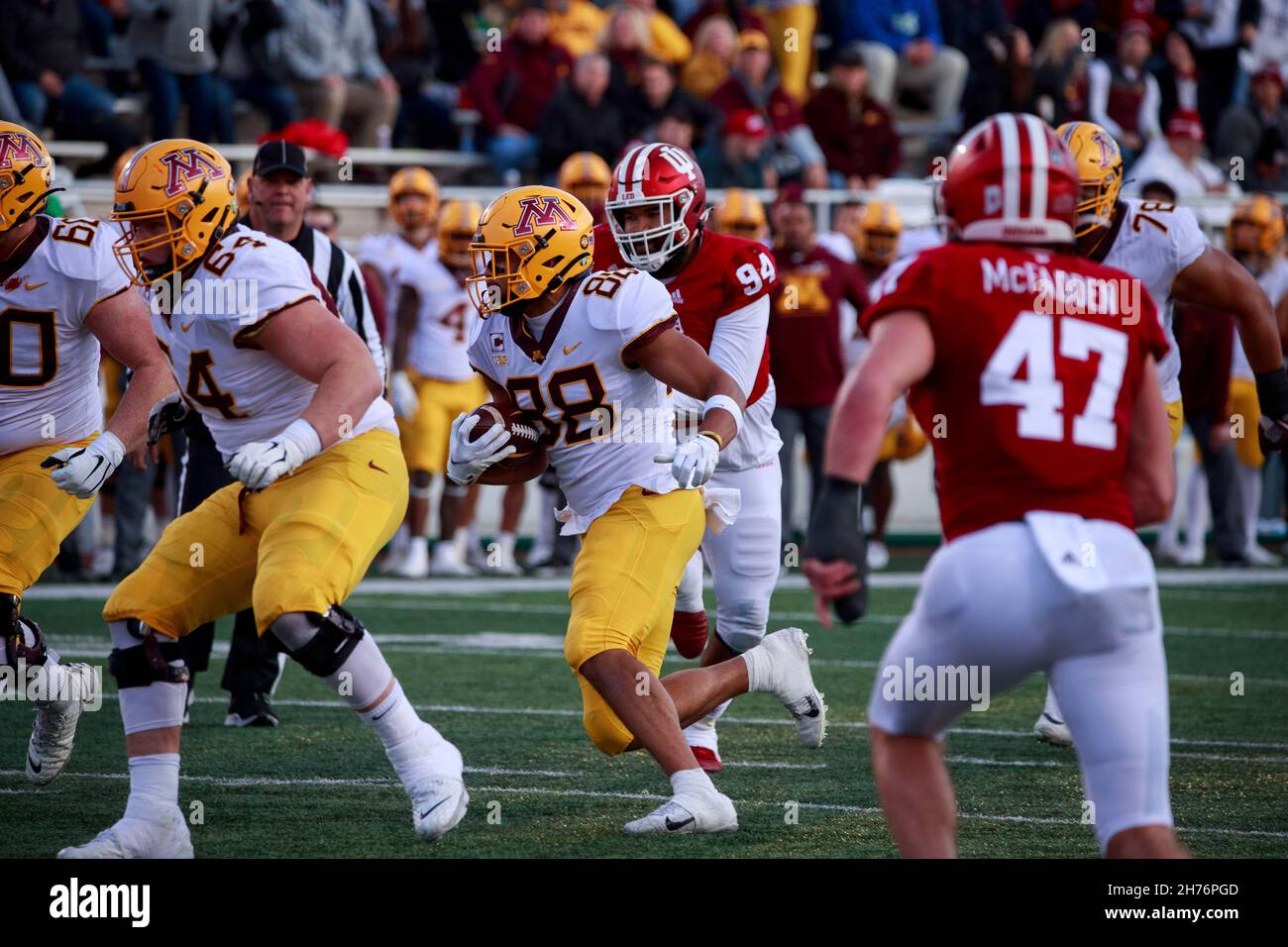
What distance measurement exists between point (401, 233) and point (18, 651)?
6605 mm

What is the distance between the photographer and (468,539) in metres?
12.2

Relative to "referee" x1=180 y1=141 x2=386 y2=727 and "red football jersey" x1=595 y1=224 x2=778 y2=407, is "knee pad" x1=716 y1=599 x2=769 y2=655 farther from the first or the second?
"referee" x1=180 y1=141 x2=386 y2=727

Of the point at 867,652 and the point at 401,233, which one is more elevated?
the point at 401,233

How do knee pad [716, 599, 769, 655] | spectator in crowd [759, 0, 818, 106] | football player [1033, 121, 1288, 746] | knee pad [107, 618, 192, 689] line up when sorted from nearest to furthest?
1. knee pad [107, 618, 192, 689]
2. knee pad [716, 599, 769, 655]
3. football player [1033, 121, 1288, 746]
4. spectator in crowd [759, 0, 818, 106]

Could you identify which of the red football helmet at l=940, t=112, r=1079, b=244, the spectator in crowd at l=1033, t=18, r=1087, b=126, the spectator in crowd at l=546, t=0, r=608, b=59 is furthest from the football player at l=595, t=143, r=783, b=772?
the spectator in crowd at l=1033, t=18, r=1087, b=126

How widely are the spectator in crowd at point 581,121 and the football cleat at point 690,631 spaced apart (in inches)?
295

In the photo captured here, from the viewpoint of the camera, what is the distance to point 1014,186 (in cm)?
352

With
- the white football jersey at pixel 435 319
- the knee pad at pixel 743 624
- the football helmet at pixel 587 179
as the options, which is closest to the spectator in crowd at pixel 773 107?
the football helmet at pixel 587 179

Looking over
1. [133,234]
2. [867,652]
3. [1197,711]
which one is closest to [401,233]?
[867,652]

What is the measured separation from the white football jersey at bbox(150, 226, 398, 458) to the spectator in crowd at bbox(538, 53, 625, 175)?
27.7 ft

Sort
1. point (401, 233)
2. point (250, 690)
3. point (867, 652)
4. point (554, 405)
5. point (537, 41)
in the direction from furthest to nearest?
point (537, 41)
point (401, 233)
point (867, 652)
point (250, 690)
point (554, 405)

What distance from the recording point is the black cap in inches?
266

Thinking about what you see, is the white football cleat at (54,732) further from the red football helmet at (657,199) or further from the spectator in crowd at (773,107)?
the spectator in crowd at (773,107)

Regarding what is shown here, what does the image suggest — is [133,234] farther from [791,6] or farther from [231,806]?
[791,6]
